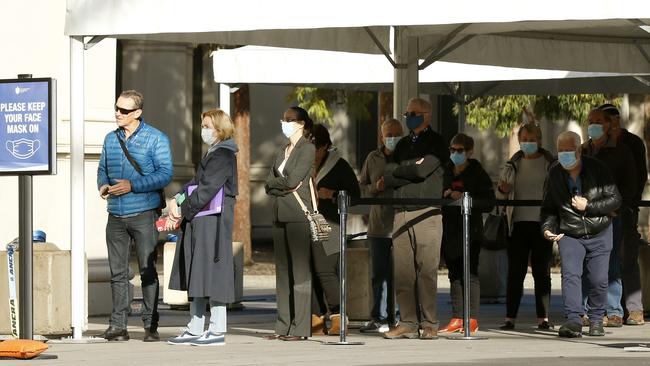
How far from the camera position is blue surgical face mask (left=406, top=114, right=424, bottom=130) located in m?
14.9

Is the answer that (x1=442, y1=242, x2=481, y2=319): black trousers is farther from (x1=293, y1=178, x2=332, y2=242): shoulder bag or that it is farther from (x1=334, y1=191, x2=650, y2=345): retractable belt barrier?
(x1=293, y1=178, x2=332, y2=242): shoulder bag

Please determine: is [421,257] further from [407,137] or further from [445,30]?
[445,30]

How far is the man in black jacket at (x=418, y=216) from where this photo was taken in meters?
14.9

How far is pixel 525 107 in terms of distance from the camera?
30.4m

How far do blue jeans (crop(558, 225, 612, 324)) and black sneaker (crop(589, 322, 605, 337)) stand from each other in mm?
119

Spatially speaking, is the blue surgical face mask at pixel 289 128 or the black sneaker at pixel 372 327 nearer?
the blue surgical face mask at pixel 289 128

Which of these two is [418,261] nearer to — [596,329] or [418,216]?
[418,216]

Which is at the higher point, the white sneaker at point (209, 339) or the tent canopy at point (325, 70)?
the tent canopy at point (325, 70)

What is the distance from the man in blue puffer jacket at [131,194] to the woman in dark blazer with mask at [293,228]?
0.94 m

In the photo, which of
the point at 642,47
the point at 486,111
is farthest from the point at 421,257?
the point at 486,111

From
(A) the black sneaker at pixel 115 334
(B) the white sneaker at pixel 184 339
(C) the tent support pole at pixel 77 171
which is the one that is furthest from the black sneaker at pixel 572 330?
(C) the tent support pole at pixel 77 171

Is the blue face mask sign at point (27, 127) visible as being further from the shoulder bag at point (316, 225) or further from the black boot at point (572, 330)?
the black boot at point (572, 330)

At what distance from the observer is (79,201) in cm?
1464

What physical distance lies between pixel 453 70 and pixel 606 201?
19.1 feet
